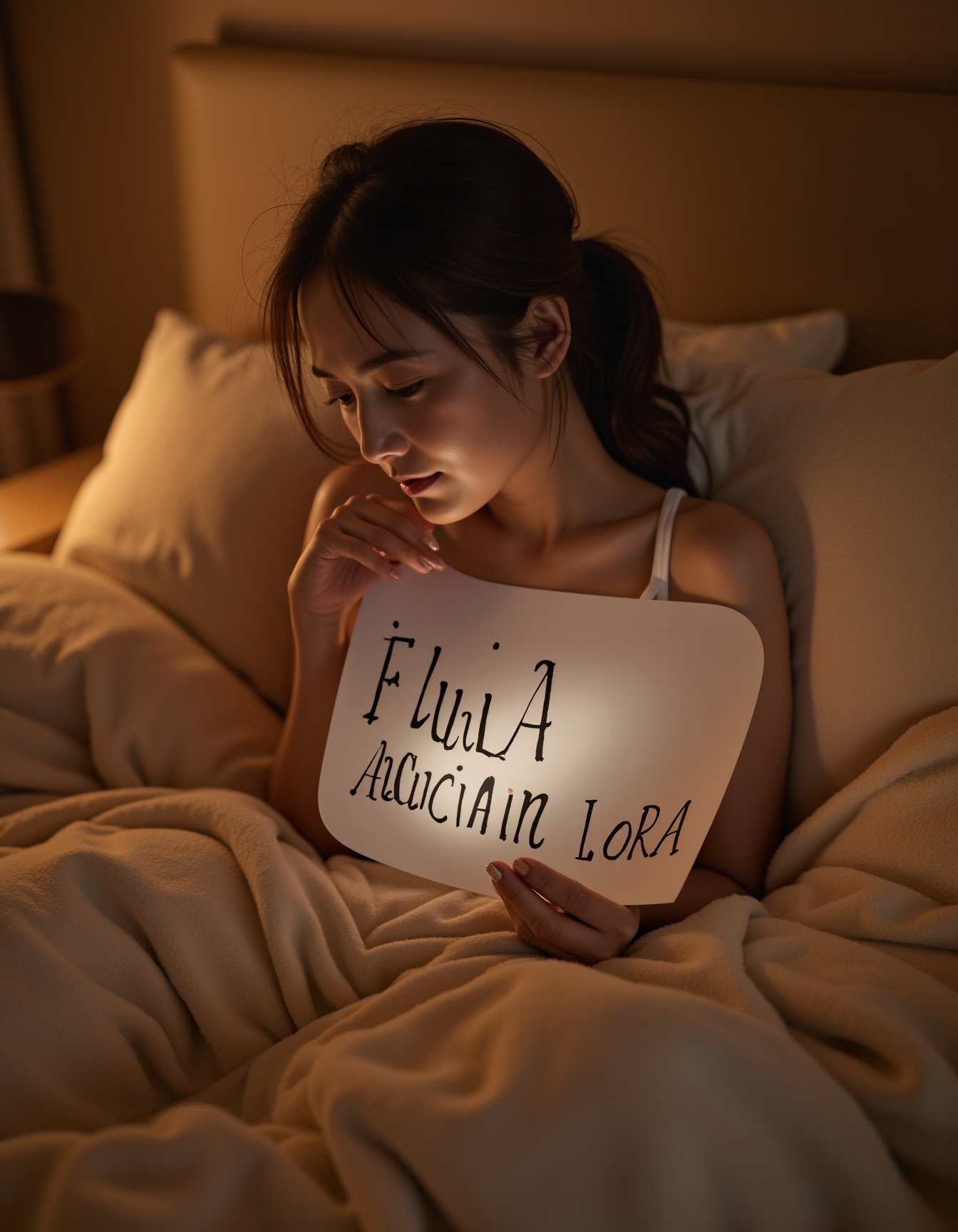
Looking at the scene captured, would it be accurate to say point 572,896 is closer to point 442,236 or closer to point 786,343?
point 442,236

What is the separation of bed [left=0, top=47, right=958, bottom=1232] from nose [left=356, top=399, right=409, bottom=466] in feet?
1.13

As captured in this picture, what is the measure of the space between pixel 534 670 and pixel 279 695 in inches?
15.5

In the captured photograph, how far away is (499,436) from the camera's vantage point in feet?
2.95

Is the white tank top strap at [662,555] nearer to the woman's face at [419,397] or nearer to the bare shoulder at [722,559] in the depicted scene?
the bare shoulder at [722,559]

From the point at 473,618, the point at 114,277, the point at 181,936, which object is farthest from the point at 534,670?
the point at 114,277

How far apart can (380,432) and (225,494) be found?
43cm

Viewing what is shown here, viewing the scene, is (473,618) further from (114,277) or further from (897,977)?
(114,277)

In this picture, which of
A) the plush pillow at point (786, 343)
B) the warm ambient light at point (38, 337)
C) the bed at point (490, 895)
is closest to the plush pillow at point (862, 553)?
the bed at point (490, 895)

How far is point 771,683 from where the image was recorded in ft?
2.98

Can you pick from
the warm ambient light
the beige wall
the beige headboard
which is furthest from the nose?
the warm ambient light

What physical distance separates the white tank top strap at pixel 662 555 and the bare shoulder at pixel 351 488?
0.30 meters

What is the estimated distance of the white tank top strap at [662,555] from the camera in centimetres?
94

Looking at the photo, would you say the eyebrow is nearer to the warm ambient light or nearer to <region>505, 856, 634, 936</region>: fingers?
<region>505, 856, 634, 936</region>: fingers

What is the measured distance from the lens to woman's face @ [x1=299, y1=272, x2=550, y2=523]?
830 millimetres
